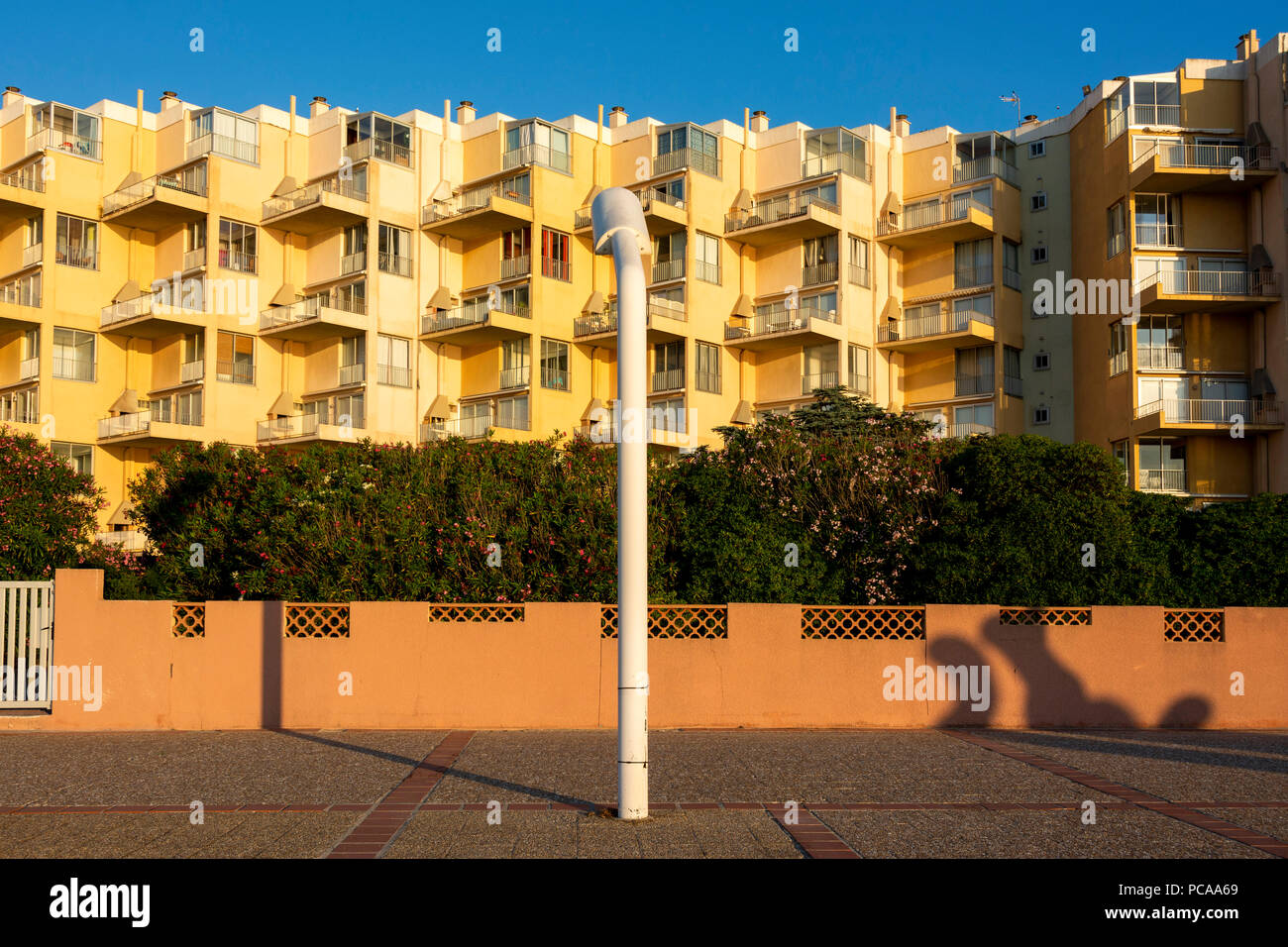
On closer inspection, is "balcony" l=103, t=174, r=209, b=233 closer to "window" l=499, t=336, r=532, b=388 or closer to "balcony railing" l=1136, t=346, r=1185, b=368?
"window" l=499, t=336, r=532, b=388

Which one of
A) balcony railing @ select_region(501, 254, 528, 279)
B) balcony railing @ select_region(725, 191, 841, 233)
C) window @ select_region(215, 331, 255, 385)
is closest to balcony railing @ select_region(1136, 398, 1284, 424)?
balcony railing @ select_region(725, 191, 841, 233)

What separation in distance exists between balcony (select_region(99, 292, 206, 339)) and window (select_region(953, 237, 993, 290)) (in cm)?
2935

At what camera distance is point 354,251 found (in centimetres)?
4731

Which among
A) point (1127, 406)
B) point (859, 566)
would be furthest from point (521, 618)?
point (1127, 406)

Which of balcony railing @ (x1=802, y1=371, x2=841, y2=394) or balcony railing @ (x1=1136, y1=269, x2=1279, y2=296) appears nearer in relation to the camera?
balcony railing @ (x1=1136, y1=269, x2=1279, y2=296)

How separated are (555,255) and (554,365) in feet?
14.4

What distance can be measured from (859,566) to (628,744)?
28.1 ft

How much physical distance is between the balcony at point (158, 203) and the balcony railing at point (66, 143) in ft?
6.18

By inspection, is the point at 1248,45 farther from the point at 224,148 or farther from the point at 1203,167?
the point at 224,148

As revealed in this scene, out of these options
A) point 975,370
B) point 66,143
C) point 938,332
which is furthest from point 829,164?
point 66,143

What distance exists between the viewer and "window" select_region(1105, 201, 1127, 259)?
42719 millimetres

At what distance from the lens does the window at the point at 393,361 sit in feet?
154

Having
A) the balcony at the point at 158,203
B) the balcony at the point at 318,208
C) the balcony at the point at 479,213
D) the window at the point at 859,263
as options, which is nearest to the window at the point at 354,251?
the balcony at the point at 318,208

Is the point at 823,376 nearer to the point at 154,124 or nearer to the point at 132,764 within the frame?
the point at 154,124
